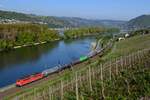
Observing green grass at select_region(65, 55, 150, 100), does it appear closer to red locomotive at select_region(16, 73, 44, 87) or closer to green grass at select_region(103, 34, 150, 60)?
red locomotive at select_region(16, 73, 44, 87)

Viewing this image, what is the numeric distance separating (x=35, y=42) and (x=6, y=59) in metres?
39.4

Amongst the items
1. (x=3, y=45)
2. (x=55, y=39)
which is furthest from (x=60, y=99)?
(x=55, y=39)

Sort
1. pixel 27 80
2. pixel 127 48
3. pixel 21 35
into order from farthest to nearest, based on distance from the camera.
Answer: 1. pixel 21 35
2. pixel 127 48
3. pixel 27 80

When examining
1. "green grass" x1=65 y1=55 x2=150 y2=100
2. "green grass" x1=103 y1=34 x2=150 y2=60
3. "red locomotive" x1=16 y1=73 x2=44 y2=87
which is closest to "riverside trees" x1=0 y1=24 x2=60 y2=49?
"green grass" x1=103 y1=34 x2=150 y2=60

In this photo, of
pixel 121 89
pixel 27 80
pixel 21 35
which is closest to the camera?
pixel 121 89

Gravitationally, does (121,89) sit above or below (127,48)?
above

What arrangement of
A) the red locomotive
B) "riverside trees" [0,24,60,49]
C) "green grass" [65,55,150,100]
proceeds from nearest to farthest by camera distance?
"green grass" [65,55,150,100], the red locomotive, "riverside trees" [0,24,60,49]

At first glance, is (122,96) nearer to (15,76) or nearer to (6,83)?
(6,83)

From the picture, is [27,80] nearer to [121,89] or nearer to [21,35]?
[121,89]

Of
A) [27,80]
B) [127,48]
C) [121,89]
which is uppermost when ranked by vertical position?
[121,89]

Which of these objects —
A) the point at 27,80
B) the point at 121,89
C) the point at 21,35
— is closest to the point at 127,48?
the point at 27,80

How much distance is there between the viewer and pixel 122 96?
1756 centimetres

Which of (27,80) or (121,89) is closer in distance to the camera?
(121,89)

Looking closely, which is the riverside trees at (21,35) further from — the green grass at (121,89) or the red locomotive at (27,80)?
the green grass at (121,89)
